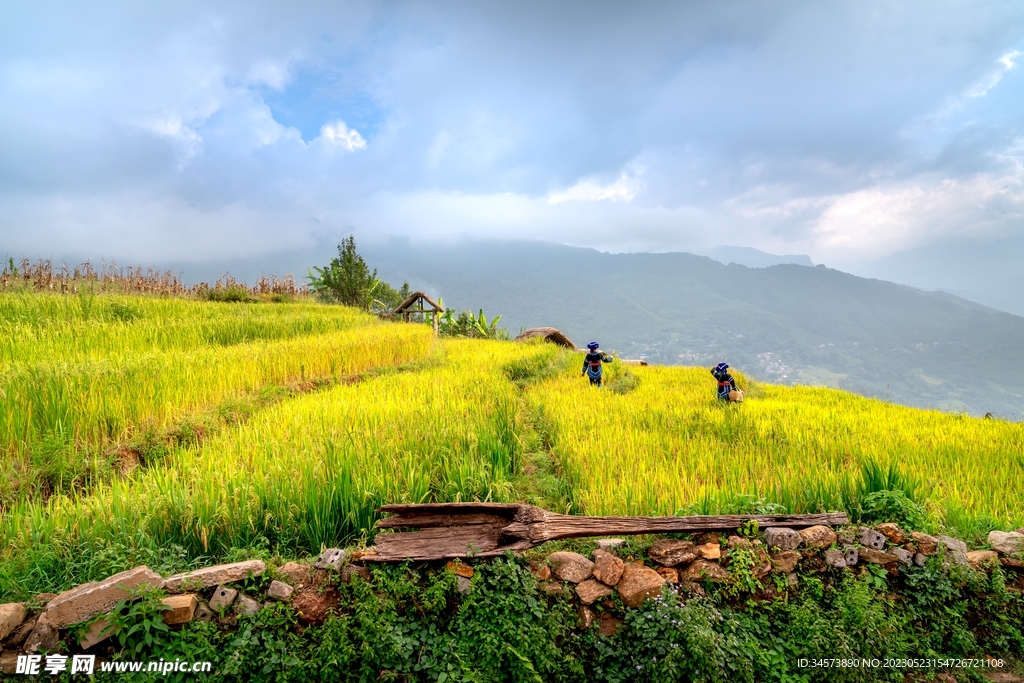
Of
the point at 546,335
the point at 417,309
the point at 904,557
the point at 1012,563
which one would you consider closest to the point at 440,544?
the point at 904,557

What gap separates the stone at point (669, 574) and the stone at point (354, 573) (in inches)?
89.6

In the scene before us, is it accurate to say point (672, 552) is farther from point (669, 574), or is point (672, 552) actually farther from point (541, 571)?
point (541, 571)

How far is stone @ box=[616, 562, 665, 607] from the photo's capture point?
140 inches

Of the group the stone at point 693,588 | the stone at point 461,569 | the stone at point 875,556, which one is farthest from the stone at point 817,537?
the stone at point 461,569

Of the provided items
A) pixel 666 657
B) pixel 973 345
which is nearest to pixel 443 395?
pixel 666 657

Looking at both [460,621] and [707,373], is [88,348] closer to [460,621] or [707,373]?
[460,621]

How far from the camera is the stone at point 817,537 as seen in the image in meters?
3.99

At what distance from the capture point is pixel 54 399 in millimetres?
5770

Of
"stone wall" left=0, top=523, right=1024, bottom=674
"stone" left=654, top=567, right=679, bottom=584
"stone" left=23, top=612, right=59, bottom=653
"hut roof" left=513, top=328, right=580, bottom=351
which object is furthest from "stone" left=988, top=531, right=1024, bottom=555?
"hut roof" left=513, top=328, right=580, bottom=351

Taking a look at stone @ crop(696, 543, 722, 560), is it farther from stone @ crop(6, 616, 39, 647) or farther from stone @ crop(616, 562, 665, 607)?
stone @ crop(6, 616, 39, 647)

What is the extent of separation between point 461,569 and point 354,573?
2.58 ft

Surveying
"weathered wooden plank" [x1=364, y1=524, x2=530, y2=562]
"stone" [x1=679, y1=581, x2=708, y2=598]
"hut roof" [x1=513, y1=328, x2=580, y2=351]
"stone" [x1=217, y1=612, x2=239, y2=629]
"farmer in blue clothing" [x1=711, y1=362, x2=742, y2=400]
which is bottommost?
"stone" [x1=217, y1=612, x2=239, y2=629]

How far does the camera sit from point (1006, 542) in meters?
4.22

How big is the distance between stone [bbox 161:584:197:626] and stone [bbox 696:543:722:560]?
3.76 m
